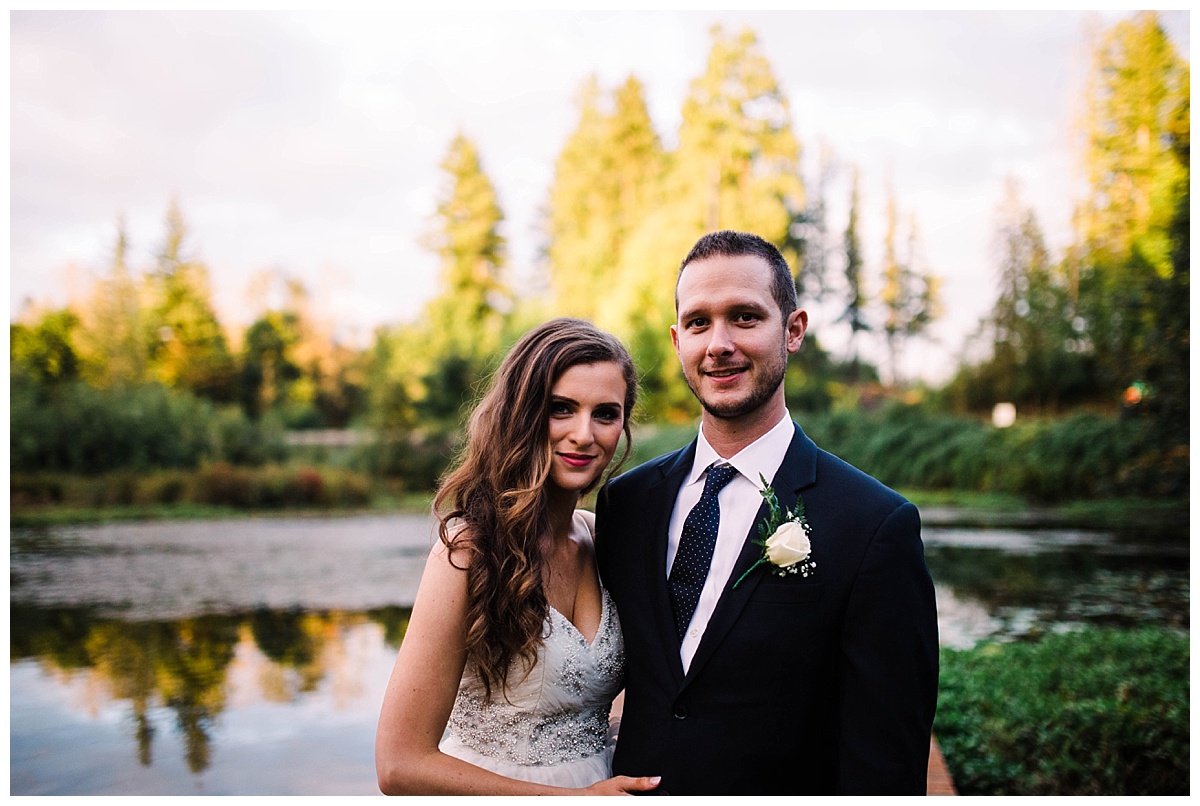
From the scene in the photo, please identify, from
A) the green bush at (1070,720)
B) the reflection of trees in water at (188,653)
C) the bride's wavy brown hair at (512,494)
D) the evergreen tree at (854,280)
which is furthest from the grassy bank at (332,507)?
the bride's wavy brown hair at (512,494)

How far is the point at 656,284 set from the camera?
24.2 metres

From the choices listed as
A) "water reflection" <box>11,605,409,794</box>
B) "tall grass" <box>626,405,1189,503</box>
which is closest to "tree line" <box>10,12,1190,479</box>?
"tall grass" <box>626,405,1189,503</box>

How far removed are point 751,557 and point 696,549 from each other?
17cm

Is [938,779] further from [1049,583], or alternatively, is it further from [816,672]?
[1049,583]

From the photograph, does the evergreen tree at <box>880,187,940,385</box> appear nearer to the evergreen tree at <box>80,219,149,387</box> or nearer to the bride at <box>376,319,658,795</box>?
the evergreen tree at <box>80,219,149,387</box>

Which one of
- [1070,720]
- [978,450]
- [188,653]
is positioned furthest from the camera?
[978,450]

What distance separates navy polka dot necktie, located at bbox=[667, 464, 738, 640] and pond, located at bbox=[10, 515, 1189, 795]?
6.86ft

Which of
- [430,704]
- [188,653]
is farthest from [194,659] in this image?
[430,704]

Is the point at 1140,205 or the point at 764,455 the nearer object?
the point at 764,455

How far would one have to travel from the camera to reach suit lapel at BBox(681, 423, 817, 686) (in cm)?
221

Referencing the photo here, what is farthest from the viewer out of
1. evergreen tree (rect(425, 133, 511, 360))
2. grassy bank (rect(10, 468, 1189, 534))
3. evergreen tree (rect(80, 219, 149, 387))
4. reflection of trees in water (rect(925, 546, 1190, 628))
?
evergreen tree (rect(425, 133, 511, 360))

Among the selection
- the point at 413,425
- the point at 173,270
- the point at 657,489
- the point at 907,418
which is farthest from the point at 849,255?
the point at 657,489

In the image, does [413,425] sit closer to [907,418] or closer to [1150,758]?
[907,418]

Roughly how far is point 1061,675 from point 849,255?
25603 mm
